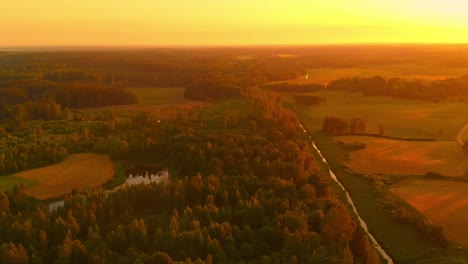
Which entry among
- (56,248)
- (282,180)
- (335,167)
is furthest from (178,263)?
(335,167)

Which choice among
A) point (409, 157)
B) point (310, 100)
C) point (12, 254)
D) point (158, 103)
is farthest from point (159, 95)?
point (12, 254)

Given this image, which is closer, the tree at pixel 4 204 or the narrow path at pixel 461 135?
the tree at pixel 4 204

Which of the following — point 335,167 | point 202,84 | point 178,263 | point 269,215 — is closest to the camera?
point 178,263

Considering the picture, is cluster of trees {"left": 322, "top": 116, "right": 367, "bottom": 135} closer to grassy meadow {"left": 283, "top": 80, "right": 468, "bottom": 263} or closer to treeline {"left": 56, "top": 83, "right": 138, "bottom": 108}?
grassy meadow {"left": 283, "top": 80, "right": 468, "bottom": 263}

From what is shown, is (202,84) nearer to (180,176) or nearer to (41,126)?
(41,126)

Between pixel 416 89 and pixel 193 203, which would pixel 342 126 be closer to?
pixel 193 203

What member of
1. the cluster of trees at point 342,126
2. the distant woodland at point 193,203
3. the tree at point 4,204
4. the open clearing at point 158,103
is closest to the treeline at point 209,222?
the tree at point 4,204

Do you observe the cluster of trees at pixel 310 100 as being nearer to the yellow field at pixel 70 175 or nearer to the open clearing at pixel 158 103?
the open clearing at pixel 158 103
